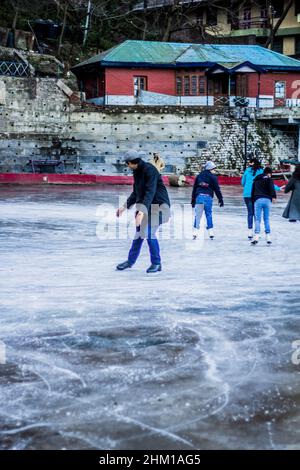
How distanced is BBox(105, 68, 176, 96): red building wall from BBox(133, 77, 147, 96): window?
0.68 feet

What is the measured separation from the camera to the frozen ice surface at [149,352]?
4.12 metres

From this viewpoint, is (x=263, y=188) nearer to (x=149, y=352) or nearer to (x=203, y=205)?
(x=203, y=205)

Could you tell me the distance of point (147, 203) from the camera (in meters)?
9.07

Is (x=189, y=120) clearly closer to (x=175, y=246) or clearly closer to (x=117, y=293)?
(x=175, y=246)

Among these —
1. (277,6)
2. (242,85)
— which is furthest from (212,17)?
(242,85)

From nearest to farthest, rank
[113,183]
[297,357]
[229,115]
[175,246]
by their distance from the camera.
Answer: [297,357] → [175,246] → [113,183] → [229,115]

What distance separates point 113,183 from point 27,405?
29833mm

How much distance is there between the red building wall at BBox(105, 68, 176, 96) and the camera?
43031 mm

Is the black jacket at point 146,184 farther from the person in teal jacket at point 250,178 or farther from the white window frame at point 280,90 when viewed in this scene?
the white window frame at point 280,90

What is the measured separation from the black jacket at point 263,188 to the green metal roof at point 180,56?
102ft

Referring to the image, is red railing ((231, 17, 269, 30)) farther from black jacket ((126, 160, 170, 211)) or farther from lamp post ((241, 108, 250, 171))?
black jacket ((126, 160, 170, 211))

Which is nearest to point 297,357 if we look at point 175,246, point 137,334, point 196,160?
point 137,334

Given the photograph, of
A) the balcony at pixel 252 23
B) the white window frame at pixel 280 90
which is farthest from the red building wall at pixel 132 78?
the balcony at pixel 252 23

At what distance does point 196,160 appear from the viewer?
40000 millimetres
